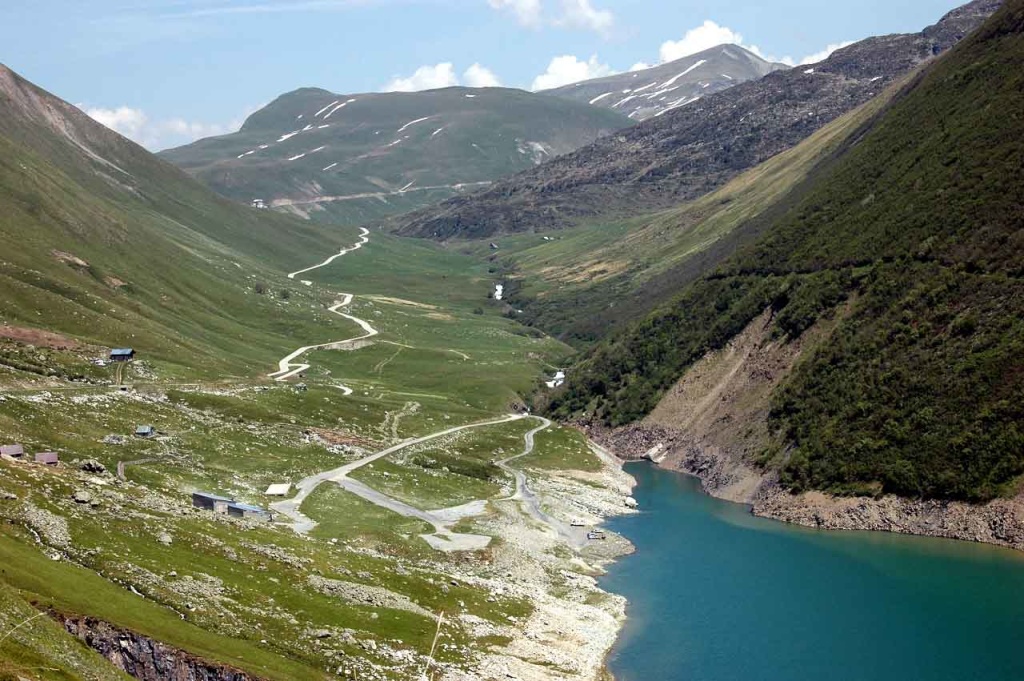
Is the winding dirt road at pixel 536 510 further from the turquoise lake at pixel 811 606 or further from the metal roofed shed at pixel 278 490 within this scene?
the metal roofed shed at pixel 278 490

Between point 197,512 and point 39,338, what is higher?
point 39,338

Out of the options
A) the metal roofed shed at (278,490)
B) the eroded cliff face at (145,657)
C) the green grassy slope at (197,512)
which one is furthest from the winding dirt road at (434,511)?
the eroded cliff face at (145,657)

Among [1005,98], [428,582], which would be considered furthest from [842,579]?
[1005,98]

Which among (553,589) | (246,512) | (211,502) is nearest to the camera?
(246,512)

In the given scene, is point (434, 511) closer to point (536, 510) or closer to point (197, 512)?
point (536, 510)

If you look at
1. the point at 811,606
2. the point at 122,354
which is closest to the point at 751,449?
the point at 811,606

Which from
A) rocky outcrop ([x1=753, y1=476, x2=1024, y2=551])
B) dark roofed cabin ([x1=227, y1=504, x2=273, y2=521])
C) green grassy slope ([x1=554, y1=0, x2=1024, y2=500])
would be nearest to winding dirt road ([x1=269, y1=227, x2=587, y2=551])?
dark roofed cabin ([x1=227, y1=504, x2=273, y2=521])
